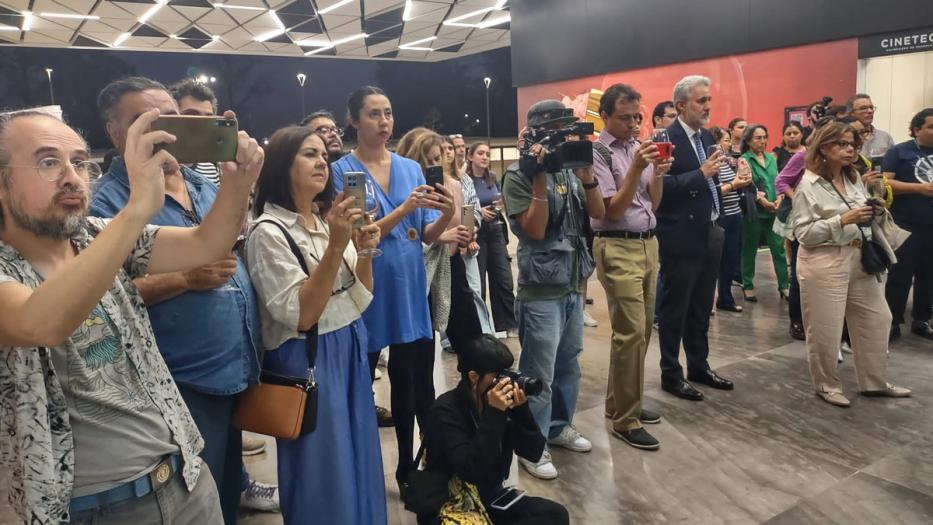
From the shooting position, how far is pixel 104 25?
10.5m

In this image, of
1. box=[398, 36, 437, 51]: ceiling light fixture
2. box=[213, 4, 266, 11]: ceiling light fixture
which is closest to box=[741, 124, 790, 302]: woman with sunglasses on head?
box=[213, 4, 266, 11]: ceiling light fixture

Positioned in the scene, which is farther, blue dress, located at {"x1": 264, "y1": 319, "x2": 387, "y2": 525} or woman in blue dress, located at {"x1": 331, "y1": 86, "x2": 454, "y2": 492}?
woman in blue dress, located at {"x1": 331, "y1": 86, "x2": 454, "y2": 492}

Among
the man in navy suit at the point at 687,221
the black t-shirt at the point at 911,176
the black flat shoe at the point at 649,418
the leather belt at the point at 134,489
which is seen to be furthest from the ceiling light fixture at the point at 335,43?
the leather belt at the point at 134,489

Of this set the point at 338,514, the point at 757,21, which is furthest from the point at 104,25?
the point at 338,514

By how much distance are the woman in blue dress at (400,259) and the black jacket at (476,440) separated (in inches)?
16.3

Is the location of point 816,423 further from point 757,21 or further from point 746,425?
point 757,21

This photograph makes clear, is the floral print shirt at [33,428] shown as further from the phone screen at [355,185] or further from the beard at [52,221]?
the phone screen at [355,185]

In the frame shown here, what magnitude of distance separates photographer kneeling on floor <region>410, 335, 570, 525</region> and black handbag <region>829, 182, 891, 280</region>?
7.58ft

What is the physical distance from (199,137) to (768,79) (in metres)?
7.79

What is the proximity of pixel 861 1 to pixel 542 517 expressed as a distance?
6893mm

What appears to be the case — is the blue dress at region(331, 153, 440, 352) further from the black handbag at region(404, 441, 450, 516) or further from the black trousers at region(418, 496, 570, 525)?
the black trousers at region(418, 496, 570, 525)

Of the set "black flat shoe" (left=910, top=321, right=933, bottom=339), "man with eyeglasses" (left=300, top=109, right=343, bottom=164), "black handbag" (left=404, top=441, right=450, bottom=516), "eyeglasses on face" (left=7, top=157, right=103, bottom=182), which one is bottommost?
"black flat shoe" (left=910, top=321, right=933, bottom=339)

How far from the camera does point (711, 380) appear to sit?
3.49 meters

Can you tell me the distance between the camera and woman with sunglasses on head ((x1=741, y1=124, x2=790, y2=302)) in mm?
5207
